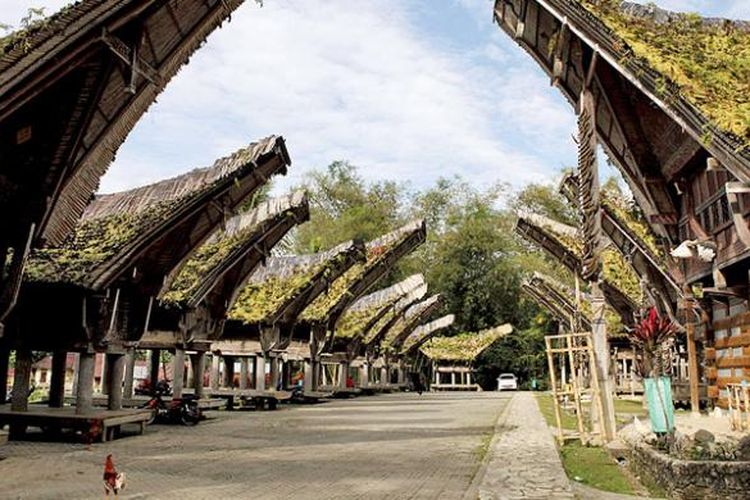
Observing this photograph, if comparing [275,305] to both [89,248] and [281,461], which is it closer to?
[89,248]

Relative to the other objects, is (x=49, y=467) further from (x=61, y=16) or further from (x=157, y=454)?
(x=61, y=16)

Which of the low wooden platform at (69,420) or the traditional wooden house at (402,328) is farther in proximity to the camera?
the traditional wooden house at (402,328)

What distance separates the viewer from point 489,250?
56.0 m

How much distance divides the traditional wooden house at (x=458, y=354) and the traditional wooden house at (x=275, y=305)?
86.3ft

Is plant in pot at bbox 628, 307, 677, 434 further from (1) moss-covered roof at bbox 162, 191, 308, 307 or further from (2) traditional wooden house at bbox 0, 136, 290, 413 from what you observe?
(1) moss-covered roof at bbox 162, 191, 308, 307

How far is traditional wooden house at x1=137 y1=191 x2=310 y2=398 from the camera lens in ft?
61.9

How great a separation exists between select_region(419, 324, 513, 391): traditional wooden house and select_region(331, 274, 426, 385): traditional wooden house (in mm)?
14705

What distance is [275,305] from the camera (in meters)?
24.3

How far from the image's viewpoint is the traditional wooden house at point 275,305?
24.4 m

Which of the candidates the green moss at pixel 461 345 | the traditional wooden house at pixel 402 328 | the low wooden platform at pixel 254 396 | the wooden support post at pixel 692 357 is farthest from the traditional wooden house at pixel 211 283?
the green moss at pixel 461 345

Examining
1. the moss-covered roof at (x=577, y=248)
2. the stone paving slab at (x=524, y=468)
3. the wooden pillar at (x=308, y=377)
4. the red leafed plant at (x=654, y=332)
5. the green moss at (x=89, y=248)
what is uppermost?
the moss-covered roof at (x=577, y=248)

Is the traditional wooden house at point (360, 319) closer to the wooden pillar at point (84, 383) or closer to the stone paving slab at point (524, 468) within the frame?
the stone paving slab at point (524, 468)

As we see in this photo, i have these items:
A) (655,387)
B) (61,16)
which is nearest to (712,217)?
(655,387)

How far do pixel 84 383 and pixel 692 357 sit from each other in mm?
13680
